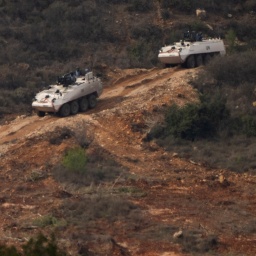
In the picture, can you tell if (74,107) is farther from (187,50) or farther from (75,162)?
(187,50)

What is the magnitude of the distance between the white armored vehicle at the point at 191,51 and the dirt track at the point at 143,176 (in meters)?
0.74

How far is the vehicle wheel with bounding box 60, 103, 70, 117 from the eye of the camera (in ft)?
95.3

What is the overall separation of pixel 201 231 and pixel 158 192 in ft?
13.2

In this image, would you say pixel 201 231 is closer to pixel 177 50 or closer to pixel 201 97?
pixel 201 97

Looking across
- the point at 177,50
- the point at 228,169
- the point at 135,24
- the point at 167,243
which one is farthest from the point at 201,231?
the point at 135,24

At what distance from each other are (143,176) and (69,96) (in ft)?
20.2

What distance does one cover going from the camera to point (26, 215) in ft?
66.6

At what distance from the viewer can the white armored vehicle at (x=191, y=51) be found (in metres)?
34.8

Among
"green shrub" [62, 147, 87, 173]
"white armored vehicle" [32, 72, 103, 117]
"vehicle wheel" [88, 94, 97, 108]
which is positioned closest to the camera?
"green shrub" [62, 147, 87, 173]

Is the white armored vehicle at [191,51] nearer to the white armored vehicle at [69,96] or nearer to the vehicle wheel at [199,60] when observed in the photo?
the vehicle wheel at [199,60]

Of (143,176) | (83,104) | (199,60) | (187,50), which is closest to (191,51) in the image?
(187,50)

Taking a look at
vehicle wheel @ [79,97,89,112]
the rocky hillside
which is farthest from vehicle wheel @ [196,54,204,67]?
vehicle wheel @ [79,97,89,112]

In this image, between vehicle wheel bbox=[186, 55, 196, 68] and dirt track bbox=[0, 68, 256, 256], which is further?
vehicle wheel bbox=[186, 55, 196, 68]

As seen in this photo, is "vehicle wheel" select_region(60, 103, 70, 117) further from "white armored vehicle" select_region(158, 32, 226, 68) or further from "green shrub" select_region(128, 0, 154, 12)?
"green shrub" select_region(128, 0, 154, 12)
